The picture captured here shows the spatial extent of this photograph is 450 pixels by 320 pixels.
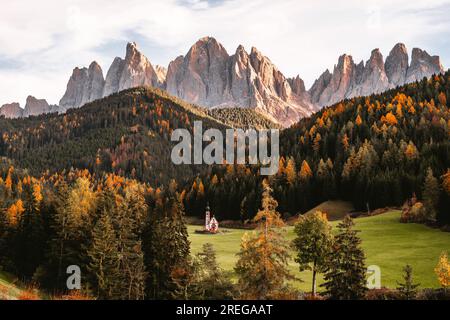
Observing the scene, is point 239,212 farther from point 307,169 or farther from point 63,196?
point 63,196

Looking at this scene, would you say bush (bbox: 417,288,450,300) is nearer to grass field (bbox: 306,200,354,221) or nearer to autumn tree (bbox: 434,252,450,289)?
autumn tree (bbox: 434,252,450,289)

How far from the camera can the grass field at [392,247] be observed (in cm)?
5200

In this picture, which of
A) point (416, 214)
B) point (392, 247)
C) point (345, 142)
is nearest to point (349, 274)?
point (392, 247)

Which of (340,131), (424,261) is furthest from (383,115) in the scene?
(424,261)

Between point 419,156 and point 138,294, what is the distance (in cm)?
10084

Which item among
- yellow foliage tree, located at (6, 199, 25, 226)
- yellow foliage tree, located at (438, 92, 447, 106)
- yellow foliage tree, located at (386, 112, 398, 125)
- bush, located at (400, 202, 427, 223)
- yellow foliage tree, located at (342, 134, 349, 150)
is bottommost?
bush, located at (400, 202, 427, 223)

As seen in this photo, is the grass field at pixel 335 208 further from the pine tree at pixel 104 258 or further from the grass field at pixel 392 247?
the pine tree at pixel 104 258

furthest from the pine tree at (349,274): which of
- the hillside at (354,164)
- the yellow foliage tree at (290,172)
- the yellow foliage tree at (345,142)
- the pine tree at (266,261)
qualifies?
the yellow foliage tree at (345,142)

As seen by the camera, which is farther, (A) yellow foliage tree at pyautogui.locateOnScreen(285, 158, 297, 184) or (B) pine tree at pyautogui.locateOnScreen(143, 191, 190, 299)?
(A) yellow foliage tree at pyautogui.locateOnScreen(285, 158, 297, 184)

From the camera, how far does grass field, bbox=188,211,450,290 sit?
171 ft

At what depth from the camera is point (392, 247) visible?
6662 cm

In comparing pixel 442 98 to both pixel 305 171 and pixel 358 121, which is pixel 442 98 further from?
pixel 305 171

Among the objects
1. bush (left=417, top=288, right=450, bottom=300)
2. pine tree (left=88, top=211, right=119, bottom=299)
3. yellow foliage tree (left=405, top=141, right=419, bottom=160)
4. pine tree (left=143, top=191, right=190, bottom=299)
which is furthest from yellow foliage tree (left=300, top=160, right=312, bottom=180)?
pine tree (left=88, top=211, right=119, bottom=299)
